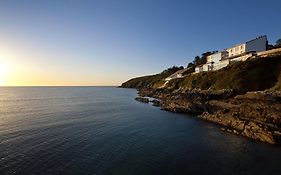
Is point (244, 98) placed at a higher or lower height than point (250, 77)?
lower

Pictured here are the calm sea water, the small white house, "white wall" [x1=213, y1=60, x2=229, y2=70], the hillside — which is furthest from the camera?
the small white house

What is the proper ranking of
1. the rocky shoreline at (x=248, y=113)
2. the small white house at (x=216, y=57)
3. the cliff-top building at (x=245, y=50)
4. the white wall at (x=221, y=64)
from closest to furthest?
the rocky shoreline at (x=248, y=113) → the cliff-top building at (x=245, y=50) → the white wall at (x=221, y=64) → the small white house at (x=216, y=57)

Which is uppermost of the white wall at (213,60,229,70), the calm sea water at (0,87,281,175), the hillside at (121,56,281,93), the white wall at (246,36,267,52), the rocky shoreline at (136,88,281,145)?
the white wall at (246,36,267,52)

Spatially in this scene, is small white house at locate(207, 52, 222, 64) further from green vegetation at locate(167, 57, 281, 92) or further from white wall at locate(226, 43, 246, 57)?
green vegetation at locate(167, 57, 281, 92)

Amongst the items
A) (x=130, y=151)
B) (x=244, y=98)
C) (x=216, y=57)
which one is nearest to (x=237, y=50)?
(x=216, y=57)

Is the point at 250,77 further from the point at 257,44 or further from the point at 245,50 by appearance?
the point at 257,44

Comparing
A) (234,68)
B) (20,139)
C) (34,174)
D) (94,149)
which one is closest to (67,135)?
(20,139)

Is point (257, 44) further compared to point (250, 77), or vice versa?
point (257, 44)

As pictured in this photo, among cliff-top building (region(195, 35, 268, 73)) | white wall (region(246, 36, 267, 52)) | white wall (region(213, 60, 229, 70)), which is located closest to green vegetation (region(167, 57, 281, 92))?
cliff-top building (region(195, 35, 268, 73))

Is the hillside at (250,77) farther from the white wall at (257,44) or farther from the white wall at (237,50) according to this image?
the white wall at (237,50)

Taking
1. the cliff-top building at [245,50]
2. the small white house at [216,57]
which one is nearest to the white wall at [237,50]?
the cliff-top building at [245,50]

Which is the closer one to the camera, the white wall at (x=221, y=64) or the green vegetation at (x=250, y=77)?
the green vegetation at (x=250, y=77)

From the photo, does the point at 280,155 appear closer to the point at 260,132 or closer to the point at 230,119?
the point at 260,132

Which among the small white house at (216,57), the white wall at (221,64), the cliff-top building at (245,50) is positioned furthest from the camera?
the small white house at (216,57)
